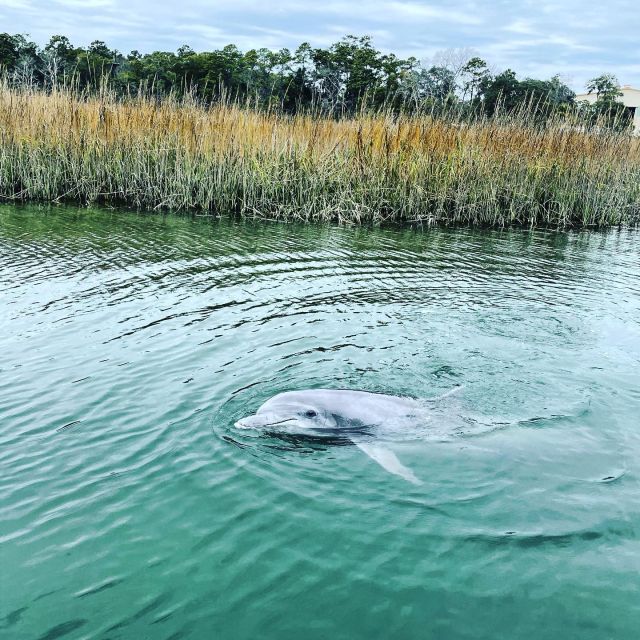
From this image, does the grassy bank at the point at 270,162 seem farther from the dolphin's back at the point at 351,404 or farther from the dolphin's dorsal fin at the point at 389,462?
the dolphin's dorsal fin at the point at 389,462

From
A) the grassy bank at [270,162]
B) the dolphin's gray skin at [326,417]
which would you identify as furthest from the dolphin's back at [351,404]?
the grassy bank at [270,162]

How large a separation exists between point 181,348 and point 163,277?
8.47ft

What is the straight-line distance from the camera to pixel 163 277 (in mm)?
7996

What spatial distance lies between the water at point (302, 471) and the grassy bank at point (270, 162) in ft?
17.8

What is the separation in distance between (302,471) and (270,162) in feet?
31.5

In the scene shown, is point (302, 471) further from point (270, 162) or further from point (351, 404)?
point (270, 162)

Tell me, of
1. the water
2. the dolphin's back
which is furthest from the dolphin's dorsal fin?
the dolphin's back

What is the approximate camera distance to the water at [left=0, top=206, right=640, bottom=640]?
2836 mm

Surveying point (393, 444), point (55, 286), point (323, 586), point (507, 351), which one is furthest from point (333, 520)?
point (55, 286)

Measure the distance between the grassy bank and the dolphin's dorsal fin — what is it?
9124mm

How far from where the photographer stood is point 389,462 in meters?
3.73

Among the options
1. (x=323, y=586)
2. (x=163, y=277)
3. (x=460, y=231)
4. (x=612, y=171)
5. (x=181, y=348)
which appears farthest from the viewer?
(x=612, y=171)

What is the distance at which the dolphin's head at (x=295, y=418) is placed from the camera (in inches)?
161

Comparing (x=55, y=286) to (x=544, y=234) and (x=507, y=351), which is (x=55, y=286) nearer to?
(x=507, y=351)
